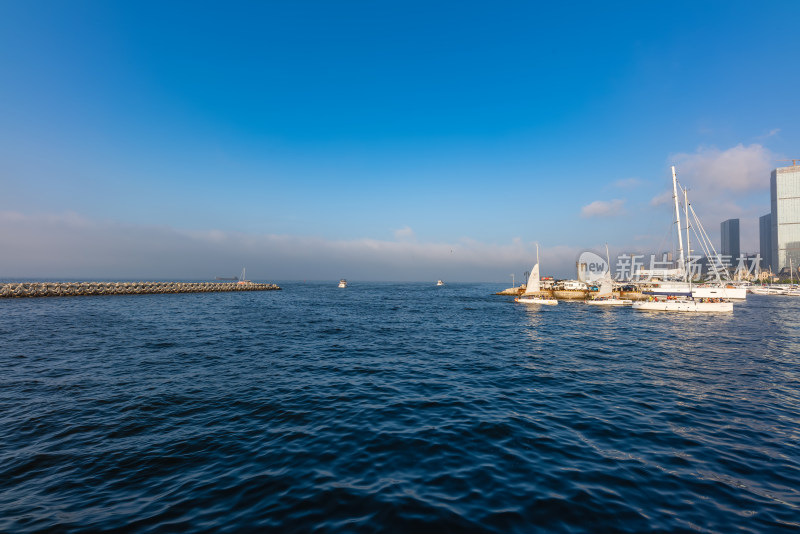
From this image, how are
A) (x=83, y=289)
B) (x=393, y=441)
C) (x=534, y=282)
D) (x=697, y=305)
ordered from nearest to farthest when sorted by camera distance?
(x=393, y=441)
(x=697, y=305)
(x=83, y=289)
(x=534, y=282)

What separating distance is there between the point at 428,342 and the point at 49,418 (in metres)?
20.9

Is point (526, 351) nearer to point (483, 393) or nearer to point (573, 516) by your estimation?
point (483, 393)

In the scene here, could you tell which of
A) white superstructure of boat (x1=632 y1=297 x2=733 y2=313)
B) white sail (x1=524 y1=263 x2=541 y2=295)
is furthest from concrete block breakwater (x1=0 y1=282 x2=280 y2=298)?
white superstructure of boat (x1=632 y1=297 x2=733 y2=313)

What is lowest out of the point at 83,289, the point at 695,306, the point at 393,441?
the point at 393,441

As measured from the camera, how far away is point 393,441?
31.0 ft

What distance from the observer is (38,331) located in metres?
27.1

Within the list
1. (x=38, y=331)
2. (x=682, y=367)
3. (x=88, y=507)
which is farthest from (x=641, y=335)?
(x=38, y=331)

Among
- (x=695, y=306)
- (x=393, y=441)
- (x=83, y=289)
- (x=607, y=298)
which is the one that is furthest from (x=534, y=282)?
(x=83, y=289)

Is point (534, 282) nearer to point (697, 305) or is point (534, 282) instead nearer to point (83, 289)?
point (697, 305)

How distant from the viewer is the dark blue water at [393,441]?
6.36 metres

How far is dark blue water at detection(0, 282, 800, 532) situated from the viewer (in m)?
6.36

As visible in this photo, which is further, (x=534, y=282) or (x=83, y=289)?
(x=534, y=282)

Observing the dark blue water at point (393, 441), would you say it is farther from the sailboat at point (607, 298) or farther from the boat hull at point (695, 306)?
the sailboat at point (607, 298)

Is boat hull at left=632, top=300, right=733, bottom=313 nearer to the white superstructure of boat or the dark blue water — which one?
the white superstructure of boat
